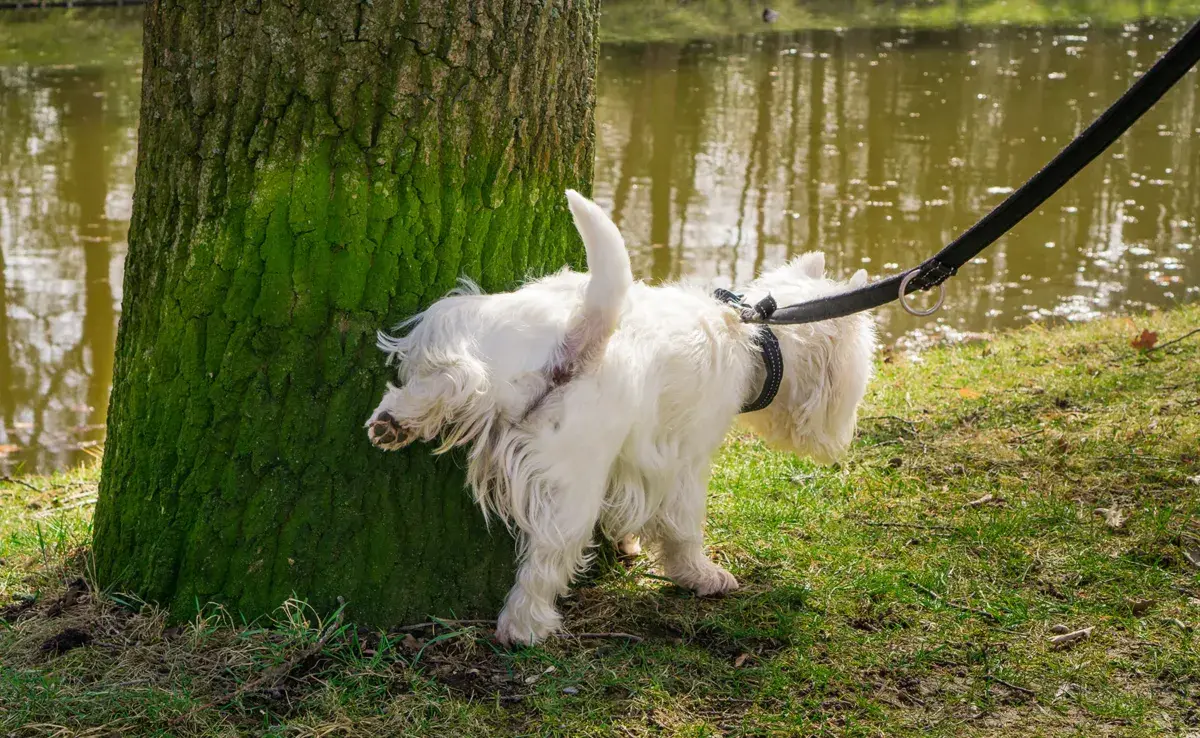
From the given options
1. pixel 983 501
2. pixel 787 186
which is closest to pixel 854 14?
pixel 787 186

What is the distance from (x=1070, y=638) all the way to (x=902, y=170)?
8681mm

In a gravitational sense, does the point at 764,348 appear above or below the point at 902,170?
below

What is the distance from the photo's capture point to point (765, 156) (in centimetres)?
1168

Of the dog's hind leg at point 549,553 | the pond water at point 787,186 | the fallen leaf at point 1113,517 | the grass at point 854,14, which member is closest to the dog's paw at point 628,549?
the dog's hind leg at point 549,553

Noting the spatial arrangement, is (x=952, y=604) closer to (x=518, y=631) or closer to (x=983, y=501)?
(x=983, y=501)

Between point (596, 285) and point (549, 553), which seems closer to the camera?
point (596, 285)

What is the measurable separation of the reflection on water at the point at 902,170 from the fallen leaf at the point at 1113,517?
3.88m

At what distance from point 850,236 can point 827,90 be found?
6.13m

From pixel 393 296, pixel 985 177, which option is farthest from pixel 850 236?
pixel 393 296

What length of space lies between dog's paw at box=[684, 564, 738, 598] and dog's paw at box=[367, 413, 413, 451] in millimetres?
1126

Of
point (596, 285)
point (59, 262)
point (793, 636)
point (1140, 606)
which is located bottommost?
Answer: point (793, 636)

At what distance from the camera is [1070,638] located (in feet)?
10.2

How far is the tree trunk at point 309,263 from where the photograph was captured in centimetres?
288

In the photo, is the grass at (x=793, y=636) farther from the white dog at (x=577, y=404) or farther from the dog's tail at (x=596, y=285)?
the dog's tail at (x=596, y=285)
